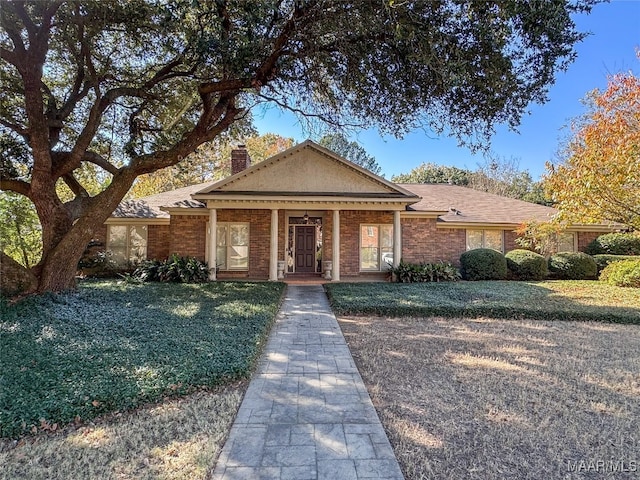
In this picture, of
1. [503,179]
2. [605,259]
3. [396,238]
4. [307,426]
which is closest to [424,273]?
[396,238]

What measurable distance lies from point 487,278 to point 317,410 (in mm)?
12706

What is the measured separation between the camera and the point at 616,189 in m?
10.7

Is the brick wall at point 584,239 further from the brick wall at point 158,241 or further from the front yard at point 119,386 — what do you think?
the brick wall at point 158,241

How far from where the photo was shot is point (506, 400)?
3.97 metres

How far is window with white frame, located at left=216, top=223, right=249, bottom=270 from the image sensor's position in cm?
1451

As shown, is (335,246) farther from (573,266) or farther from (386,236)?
(573,266)

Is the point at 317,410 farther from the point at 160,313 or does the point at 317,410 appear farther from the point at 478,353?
the point at 160,313

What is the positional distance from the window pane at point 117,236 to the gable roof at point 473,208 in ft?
42.6

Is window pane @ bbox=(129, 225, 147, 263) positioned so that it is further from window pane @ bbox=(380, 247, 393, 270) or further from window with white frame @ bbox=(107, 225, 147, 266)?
window pane @ bbox=(380, 247, 393, 270)

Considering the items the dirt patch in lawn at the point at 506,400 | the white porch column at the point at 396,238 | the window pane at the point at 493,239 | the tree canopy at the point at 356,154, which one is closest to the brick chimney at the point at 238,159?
the white porch column at the point at 396,238

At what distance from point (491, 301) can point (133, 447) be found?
9111 millimetres

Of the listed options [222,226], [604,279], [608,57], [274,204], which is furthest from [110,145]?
[604,279]

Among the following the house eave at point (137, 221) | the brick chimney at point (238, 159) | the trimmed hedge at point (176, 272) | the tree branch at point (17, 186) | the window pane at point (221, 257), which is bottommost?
the trimmed hedge at point (176, 272)

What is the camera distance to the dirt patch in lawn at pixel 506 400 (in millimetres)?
2848
